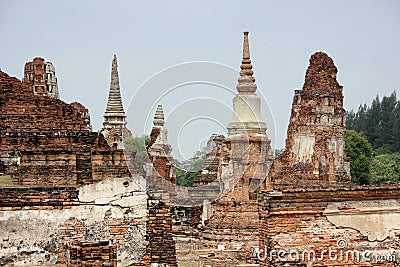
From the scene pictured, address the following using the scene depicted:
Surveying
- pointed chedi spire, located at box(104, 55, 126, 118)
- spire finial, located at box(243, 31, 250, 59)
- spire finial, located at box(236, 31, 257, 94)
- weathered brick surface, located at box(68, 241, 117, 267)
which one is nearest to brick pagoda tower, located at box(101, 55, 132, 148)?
pointed chedi spire, located at box(104, 55, 126, 118)

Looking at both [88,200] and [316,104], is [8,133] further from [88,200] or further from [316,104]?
[316,104]

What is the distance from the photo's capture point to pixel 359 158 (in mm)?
43062

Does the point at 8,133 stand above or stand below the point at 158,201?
above

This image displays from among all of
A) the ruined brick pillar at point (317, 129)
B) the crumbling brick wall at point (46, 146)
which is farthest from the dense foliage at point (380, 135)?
the crumbling brick wall at point (46, 146)

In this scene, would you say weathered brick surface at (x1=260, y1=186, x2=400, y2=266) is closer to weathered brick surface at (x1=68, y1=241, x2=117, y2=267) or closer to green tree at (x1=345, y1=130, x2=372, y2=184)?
weathered brick surface at (x1=68, y1=241, x2=117, y2=267)

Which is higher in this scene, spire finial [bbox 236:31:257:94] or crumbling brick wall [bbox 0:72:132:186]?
spire finial [bbox 236:31:257:94]

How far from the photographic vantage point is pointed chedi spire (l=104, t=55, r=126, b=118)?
36.6 meters

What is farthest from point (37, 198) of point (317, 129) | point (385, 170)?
point (385, 170)

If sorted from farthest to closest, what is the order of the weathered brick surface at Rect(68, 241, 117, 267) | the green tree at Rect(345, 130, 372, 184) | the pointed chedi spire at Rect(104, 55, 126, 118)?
the green tree at Rect(345, 130, 372, 184) → the pointed chedi spire at Rect(104, 55, 126, 118) → the weathered brick surface at Rect(68, 241, 117, 267)

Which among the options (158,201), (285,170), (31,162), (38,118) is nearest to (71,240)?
(158,201)

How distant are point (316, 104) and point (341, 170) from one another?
7.32 ft

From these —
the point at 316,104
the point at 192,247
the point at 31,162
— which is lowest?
the point at 192,247

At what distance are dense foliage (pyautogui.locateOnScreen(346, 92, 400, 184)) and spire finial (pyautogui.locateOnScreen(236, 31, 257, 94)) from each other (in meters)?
23.4

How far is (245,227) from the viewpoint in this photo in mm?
18516
